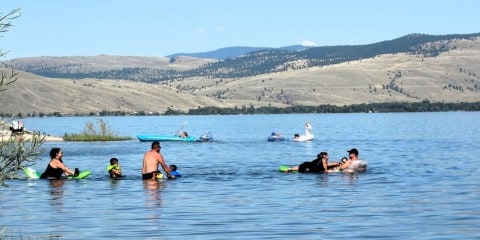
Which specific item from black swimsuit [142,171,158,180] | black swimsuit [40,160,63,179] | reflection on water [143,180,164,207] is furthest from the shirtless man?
black swimsuit [40,160,63,179]

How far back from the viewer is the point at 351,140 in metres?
83.7

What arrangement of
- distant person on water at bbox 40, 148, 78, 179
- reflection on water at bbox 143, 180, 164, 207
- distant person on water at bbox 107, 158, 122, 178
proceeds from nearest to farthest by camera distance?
reflection on water at bbox 143, 180, 164, 207 → distant person on water at bbox 40, 148, 78, 179 → distant person on water at bbox 107, 158, 122, 178

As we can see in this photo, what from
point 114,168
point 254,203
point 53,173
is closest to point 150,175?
point 114,168

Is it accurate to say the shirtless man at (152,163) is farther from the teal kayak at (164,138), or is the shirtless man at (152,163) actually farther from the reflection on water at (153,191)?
the teal kayak at (164,138)

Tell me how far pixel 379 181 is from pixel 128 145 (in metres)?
39.7

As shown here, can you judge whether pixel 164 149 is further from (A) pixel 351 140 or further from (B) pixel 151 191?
(B) pixel 151 191

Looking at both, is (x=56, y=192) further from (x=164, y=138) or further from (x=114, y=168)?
(x=164, y=138)

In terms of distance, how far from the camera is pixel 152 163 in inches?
1502

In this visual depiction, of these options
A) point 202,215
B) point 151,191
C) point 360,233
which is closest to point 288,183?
point 151,191

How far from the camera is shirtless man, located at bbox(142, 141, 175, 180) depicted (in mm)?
37281

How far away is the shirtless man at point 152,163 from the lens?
3728 centimetres

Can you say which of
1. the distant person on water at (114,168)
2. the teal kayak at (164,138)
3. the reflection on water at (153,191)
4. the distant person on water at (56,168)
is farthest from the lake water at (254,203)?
the teal kayak at (164,138)

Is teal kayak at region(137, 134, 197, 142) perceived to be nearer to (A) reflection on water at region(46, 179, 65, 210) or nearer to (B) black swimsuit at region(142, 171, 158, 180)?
(A) reflection on water at region(46, 179, 65, 210)

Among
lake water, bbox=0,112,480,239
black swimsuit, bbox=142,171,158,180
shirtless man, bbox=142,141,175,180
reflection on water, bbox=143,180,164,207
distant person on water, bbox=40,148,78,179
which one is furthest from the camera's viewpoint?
distant person on water, bbox=40,148,78,179
